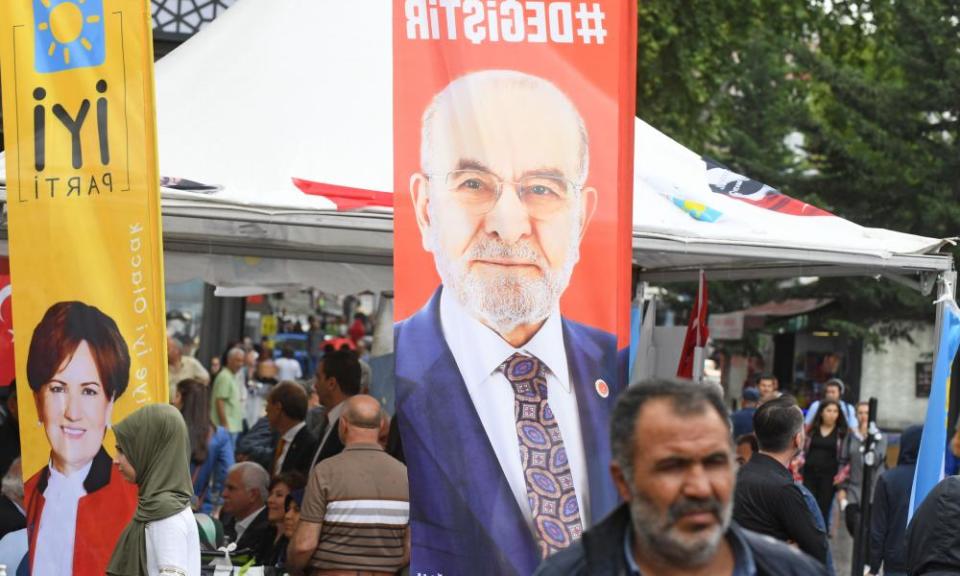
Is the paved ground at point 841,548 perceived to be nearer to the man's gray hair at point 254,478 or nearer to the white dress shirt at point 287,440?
A: the white dress shirt at point 287,440

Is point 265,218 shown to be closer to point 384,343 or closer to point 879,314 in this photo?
point 384,343

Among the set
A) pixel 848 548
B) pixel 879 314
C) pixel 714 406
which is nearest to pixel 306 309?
pixel 879 314

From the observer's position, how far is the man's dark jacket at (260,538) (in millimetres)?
8297

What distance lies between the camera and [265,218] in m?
7.80

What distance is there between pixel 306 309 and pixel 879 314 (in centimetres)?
1939

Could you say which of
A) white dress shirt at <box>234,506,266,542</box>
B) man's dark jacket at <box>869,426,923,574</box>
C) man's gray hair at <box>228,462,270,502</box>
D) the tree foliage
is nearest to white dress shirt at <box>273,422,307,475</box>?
man's gray hair at <box>228,462,270,502</box>

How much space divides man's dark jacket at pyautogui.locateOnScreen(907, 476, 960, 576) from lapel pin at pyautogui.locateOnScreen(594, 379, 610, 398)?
57.7 inches

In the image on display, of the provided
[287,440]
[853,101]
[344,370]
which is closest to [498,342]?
[344,370]

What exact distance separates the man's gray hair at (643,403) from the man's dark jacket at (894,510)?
6093 millimetres

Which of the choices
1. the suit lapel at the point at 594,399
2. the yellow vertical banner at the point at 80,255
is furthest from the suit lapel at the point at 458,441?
the yellow vertical banner at the point at 80,255

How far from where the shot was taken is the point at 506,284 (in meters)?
5.88

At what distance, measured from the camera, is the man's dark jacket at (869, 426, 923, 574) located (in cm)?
898

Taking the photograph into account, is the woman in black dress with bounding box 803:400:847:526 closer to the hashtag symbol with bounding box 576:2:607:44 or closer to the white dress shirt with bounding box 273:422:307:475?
the white dress shirt with bounding box 273:422:307:475

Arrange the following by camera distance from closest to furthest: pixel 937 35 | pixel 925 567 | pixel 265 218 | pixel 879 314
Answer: pixel 925 567 → pixel 265 218 → pixel 937 35 → pixel 879 314
